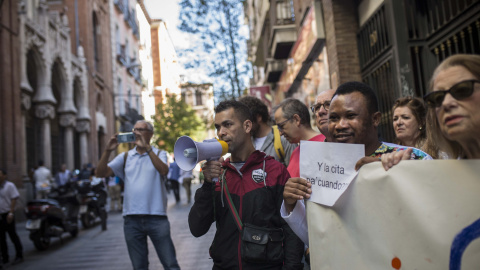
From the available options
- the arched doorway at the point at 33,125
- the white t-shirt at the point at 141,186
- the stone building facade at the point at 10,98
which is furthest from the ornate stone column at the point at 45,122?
the white t-shirt at the point at 141,186

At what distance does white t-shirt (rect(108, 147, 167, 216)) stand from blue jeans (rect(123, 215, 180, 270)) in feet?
0.31

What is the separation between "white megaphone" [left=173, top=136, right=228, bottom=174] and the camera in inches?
98.2

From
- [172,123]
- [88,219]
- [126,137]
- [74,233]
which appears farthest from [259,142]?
[172,123]

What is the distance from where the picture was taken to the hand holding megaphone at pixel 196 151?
8.18 ft

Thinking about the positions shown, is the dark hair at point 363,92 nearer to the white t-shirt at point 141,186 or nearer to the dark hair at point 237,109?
the dark hair at point 237,109

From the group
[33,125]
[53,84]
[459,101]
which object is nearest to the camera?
[459,101]

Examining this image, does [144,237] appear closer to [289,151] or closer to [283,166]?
[289,151]

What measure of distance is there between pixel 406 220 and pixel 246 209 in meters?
1.14

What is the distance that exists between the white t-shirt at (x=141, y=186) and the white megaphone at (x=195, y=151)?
89.3 inches

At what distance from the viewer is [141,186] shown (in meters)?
4.89

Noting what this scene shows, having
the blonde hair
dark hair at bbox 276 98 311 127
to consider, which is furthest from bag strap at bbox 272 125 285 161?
the blonde hair

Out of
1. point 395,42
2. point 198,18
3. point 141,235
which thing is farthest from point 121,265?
point 198,18

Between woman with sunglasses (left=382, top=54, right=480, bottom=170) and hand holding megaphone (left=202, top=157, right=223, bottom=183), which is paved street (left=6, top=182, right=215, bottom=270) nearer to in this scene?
hand holding megaphone (left=202, top=157, right=223, bottom=183)

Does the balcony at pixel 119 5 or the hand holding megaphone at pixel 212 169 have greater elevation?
the balcony at pixel 119 5
